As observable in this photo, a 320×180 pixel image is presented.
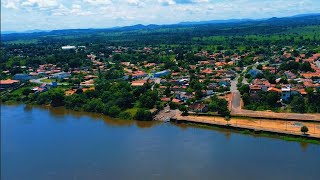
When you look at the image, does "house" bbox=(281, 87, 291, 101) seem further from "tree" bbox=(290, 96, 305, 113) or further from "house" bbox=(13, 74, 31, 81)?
"house" bbox=(13, 74, 31, 81)

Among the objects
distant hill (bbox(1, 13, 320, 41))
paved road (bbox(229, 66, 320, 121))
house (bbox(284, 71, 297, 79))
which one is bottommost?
paved road (bbox(229, 66, 320, 121))

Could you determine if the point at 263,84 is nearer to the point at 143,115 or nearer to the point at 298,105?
the point at 298,105

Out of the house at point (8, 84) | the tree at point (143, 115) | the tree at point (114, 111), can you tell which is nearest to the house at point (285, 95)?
the tree at point (143, 115)

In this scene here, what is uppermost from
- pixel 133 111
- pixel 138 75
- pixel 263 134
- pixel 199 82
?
pixel 199 82

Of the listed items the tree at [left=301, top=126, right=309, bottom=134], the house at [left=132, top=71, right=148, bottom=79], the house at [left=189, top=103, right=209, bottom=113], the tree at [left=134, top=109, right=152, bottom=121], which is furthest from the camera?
the house at [left=132, top=71, right=148, bottom=79]

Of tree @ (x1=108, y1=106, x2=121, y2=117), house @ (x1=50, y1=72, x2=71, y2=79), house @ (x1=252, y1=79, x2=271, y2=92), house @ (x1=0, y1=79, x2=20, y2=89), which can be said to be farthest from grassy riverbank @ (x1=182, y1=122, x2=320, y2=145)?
house @ (x1=50, y1=72, x2=71, y2=79)

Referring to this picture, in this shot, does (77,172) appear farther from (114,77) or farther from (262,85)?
(114,77)

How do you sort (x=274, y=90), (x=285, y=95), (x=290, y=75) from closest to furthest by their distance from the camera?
1. (x=285, y=95)
2. (x=274, y=90)
3. (x=290, y=75)

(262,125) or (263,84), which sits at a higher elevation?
(263,84)

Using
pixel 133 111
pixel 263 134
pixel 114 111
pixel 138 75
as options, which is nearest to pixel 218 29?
pixel 138 75
